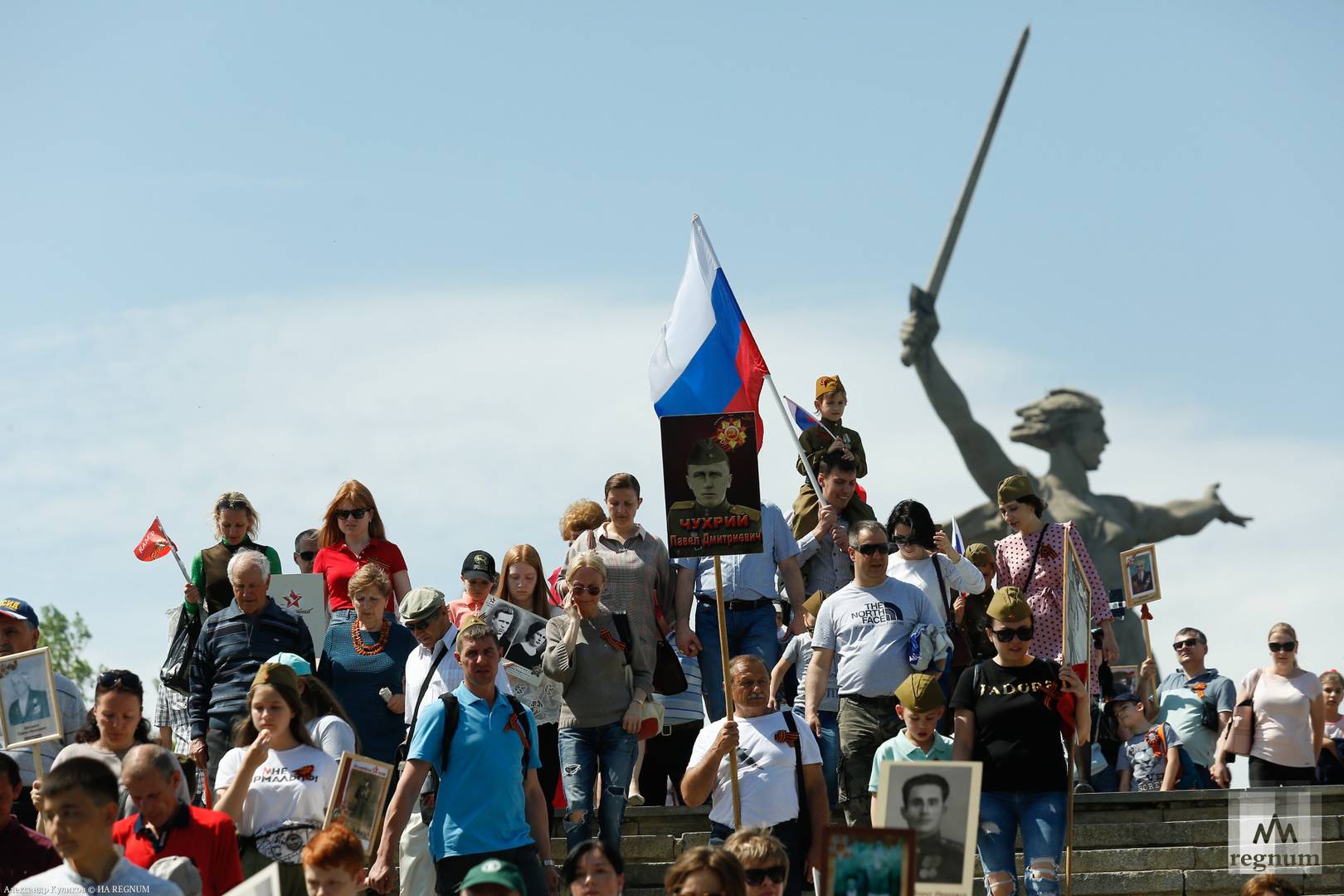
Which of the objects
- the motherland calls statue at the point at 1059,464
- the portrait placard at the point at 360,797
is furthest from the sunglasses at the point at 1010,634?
the motherland calls statue at the point at 1059,464

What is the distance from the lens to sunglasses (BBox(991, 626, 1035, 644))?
1010 centimetres

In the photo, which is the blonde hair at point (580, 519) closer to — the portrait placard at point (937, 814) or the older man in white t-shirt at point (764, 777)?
the older man in white t-shirt at point (764, 777)

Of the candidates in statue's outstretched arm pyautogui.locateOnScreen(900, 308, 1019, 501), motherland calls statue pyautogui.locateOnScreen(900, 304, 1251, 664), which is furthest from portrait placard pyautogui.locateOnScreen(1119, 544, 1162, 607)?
statue's outstretched arm pyautogui.locateOnScreen(900, 308, 1019, 501)

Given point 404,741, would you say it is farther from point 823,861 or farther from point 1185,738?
point 1185,738

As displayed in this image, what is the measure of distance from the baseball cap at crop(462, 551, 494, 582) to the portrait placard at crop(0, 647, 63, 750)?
2509 millimetres

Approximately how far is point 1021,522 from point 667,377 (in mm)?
2501

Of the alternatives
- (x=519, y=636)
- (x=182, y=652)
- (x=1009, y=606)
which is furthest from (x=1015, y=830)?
(x=182, y=652)

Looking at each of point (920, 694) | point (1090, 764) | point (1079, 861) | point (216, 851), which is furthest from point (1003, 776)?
point (1090, 764)

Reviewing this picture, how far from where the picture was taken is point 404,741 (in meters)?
10.5

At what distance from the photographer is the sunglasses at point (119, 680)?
9844 mm

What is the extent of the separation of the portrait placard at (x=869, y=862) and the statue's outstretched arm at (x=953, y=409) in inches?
1603

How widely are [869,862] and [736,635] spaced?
5.08m

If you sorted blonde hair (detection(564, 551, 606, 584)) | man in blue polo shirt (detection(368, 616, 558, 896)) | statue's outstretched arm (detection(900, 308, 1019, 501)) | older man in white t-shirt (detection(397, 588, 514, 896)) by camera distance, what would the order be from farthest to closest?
statue's outstretched arm (detection(900, 308, 1019, 501)), blonde hair (detection(564, 551, 606, 584)), older man in white t-shirt (detection(397, 588, 514, 896)), man in blue polo shirt (detection(368, 616, 558, 896))

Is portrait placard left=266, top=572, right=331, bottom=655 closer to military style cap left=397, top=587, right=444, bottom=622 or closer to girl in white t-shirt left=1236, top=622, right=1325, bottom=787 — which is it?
military style cap left=397, top=587, right=444, bottom=622
